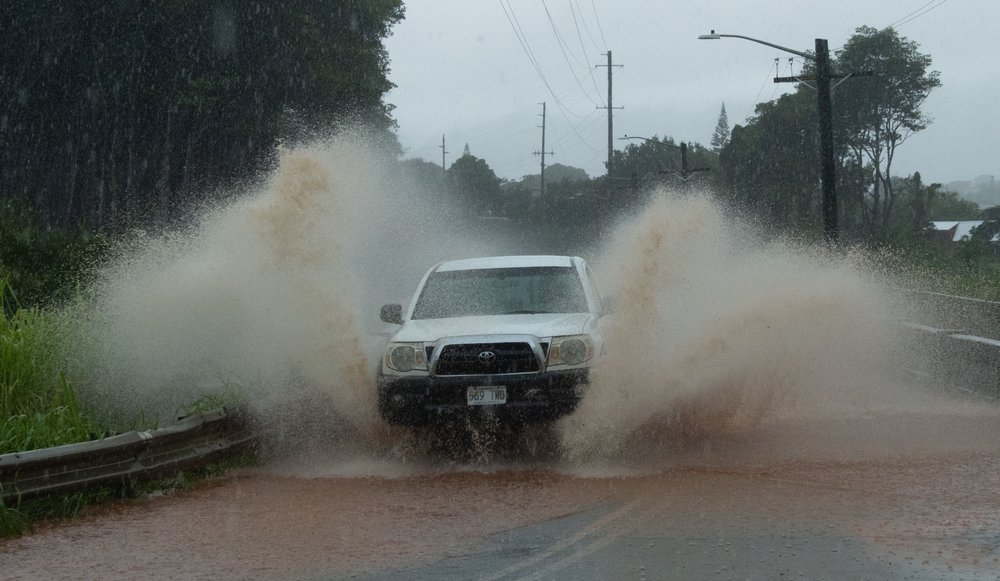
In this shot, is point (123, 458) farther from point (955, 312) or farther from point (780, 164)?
point (780, 164)

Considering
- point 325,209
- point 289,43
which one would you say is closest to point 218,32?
point 289,43

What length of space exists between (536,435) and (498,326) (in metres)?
1.16

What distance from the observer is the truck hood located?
30.0ft

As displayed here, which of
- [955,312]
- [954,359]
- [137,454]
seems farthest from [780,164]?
[137,454]

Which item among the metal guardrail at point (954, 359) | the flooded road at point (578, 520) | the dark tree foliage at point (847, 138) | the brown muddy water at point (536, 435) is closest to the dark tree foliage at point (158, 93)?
the brown muddy water at point (536, 435)

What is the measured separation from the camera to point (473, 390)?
8844mm

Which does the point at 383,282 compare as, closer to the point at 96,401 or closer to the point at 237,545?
the point at 96,401

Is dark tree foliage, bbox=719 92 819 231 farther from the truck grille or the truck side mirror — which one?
the truck grille

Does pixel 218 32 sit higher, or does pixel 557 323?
pixel 218 32

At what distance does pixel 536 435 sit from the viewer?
32.3ft

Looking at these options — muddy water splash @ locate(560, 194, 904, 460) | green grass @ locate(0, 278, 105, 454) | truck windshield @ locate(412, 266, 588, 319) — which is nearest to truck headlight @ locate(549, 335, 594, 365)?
muddy water splash @ locate(560, 194, 904, 460)

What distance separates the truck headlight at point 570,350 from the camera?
898cm

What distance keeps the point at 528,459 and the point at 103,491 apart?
3.34 m

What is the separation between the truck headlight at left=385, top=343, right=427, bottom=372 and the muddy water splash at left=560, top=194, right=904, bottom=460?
1311mm
